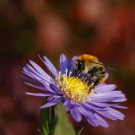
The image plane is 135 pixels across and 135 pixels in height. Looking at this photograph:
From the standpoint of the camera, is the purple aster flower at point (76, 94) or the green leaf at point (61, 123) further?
the purple aster flower at point (76, 94)

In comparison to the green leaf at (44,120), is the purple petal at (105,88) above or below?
above

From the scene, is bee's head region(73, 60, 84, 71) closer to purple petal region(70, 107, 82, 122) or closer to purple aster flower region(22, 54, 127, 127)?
purple aster flower region(22, 54, 127, 127)

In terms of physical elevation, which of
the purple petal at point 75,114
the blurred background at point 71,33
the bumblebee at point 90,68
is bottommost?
the purple petal at point 75,114

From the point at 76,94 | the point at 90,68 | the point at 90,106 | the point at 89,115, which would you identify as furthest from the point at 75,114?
the point at 90,68

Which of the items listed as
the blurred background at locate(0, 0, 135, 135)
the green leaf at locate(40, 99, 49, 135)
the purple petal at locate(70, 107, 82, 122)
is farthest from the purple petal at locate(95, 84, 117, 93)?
the blurred background at locate(0, 0, 135, 135)

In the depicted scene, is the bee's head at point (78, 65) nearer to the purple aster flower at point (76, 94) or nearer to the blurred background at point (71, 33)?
the purple aster flower at point (76, 94)

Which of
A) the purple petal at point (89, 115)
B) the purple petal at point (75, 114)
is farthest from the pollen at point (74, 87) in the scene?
the purple petal at point (75, 114)

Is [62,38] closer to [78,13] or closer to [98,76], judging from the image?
[78,13]
